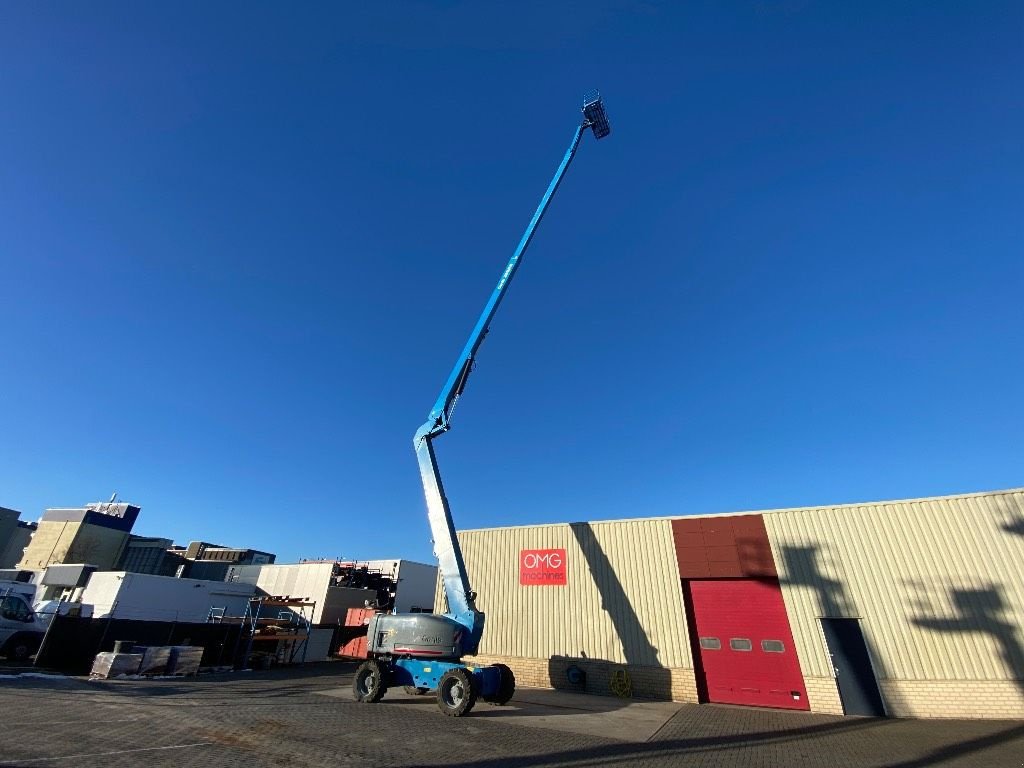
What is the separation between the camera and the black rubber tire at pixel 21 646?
19703 mm

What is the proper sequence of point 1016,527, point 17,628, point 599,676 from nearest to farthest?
point 1016,527
point 599,676
point 17,628

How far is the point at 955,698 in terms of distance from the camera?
1457 centimetres

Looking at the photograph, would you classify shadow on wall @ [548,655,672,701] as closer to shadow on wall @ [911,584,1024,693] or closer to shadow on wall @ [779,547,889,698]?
shadow on wall @ [779,547,889,698]

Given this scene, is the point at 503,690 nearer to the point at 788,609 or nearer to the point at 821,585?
the point at 788,609

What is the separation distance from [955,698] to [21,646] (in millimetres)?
34974

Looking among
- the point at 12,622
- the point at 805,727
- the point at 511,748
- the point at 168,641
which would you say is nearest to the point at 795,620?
the point at 805,727

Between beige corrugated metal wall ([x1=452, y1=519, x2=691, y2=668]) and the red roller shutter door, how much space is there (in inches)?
37.0

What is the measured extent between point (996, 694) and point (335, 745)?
62.2 ft

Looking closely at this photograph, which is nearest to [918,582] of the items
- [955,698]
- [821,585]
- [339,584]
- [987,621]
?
[987,621]

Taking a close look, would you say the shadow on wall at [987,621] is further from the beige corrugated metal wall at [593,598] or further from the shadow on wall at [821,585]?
the beige corrugated metal wall at [593,598]

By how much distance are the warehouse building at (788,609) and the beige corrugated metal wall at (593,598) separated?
0.06 m

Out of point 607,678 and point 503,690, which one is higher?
point 607,678

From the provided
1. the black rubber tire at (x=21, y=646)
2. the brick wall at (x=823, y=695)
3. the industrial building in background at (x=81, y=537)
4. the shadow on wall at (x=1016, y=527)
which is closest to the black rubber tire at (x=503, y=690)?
the brick wall at (x=823, y=695)

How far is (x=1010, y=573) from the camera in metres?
14.9
